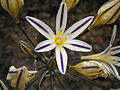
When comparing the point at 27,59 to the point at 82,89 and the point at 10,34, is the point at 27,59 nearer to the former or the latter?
the point at 10,34

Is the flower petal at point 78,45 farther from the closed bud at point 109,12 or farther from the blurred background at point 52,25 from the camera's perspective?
the blurred background at point 52,25

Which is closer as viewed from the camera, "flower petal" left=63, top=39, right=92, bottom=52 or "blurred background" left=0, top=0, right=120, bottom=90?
"flower petal" left=63, top=39, right=92, bottom=52

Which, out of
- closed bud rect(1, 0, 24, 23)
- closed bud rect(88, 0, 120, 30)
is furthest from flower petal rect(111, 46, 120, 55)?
closed bud rect(1, 0, 24, 23)

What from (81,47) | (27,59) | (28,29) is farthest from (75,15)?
(81,47)

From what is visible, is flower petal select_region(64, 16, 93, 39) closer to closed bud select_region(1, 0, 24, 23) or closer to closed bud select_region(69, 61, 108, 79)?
closed bud select_region(69, 61, 108, 79)

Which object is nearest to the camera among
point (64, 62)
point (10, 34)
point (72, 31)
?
point (64, 62)
